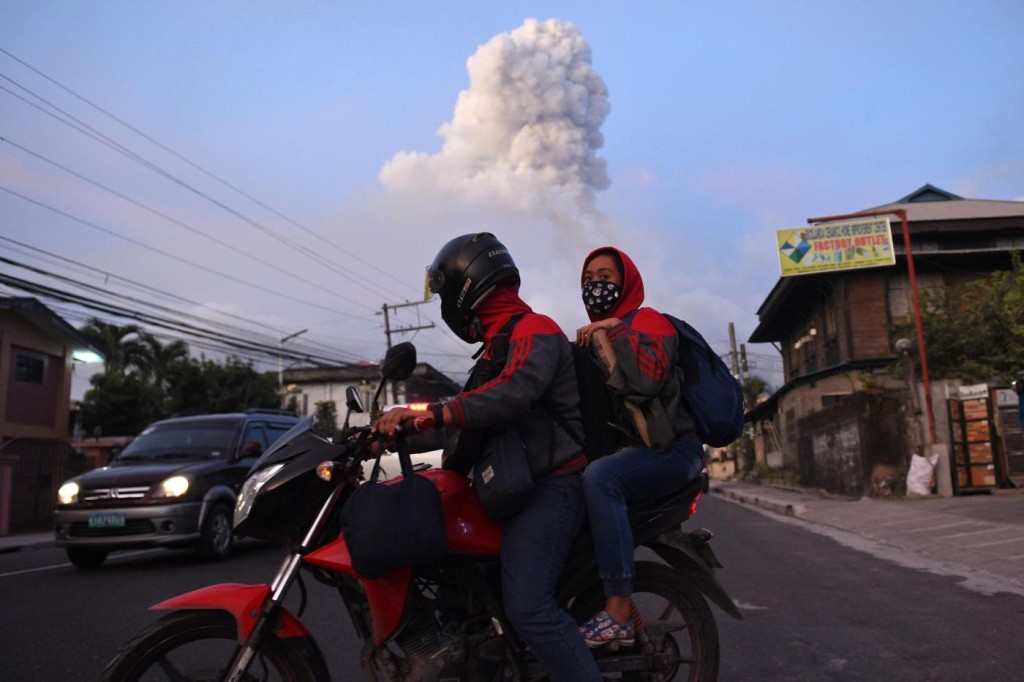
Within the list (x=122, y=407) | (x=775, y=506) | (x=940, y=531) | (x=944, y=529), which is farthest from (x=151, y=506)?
(x=122, y=407)

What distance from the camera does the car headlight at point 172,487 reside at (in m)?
8.88

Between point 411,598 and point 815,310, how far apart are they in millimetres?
29593

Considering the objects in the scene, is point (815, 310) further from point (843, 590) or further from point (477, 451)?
point (477, 451)

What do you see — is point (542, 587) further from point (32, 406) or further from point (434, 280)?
point (32, 406)

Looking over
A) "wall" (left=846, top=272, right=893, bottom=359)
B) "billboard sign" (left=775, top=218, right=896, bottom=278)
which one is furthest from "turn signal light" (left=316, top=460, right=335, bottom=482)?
"wall" (left=846, top=272, right=893, bottom=359)

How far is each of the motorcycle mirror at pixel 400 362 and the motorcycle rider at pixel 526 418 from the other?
17 cm

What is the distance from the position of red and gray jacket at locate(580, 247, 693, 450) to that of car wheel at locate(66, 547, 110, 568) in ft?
27.2

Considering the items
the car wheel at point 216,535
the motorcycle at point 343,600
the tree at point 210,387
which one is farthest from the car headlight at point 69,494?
the tree at point 210,387

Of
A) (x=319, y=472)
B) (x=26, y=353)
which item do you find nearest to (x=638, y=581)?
(x=319, y=472)

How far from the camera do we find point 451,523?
2.68 metres

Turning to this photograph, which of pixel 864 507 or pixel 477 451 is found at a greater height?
pixel 477 451

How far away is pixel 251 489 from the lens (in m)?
2.65

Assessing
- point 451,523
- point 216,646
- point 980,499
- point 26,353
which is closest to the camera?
point 216,646

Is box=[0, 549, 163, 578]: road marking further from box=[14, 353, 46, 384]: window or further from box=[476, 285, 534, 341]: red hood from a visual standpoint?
box=[14, 353, 46, 384]: window
